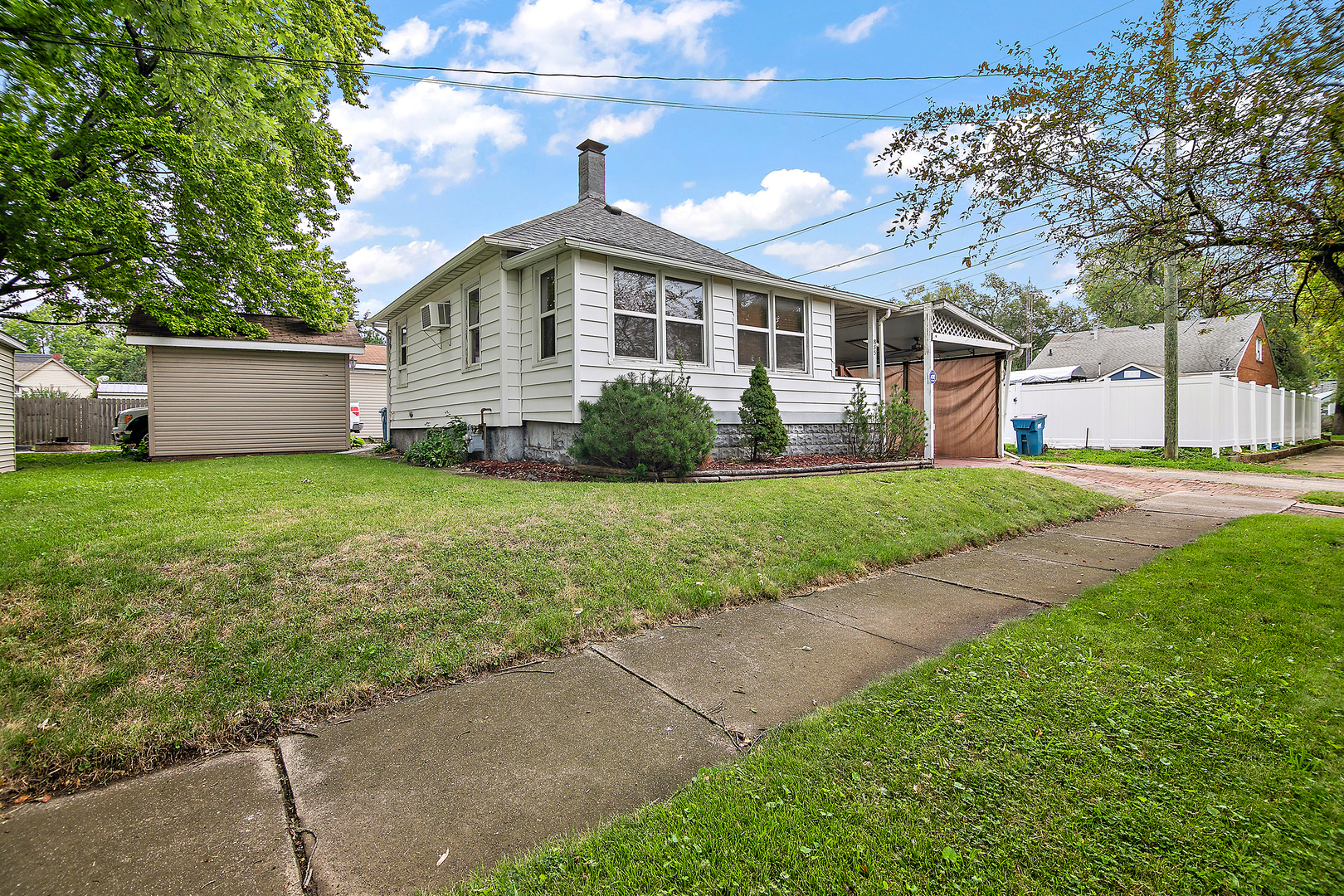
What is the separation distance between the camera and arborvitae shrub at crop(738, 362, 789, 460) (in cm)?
959

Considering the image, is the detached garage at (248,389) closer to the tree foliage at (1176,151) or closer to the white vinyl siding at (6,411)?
the white vinyl siding at (6,411)

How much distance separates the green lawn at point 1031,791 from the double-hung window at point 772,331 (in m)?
7.91

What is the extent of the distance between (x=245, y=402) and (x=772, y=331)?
12.5m

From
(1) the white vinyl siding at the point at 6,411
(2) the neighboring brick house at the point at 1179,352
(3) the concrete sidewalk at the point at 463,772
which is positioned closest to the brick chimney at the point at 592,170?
(3) the concrete sidewalk at the point at 463,772

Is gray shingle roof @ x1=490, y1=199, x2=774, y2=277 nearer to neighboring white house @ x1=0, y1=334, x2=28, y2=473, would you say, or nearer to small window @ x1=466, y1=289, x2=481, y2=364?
small window @ x1=466, y1=289, x2=481, y2=364

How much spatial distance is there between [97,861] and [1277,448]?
2914 cm

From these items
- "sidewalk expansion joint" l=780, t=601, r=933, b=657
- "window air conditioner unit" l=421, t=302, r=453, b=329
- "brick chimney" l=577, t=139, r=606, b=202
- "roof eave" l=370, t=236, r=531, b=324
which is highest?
"brick chimney" l=577, t=139, r=606, b=202

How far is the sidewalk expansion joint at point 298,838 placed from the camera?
1.75m

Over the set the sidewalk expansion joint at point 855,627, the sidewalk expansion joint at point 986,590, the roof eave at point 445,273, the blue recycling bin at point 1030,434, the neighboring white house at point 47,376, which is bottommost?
the sidewalk expansion joint at point 855,627

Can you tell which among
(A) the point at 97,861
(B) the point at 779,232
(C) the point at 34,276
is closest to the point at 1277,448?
(B) the point at 779,232

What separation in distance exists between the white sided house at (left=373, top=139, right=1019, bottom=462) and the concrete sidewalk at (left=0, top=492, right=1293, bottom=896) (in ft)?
18.8

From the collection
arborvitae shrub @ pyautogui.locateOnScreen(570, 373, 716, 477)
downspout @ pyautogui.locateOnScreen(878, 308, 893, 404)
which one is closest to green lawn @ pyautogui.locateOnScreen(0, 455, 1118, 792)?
arborvitae shrub @ pyautogui.locateOnScreen(570, 373, 716, 477)

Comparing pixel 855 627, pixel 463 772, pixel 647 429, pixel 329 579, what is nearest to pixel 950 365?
pixel 647 429

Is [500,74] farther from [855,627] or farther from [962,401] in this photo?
[962,401]
